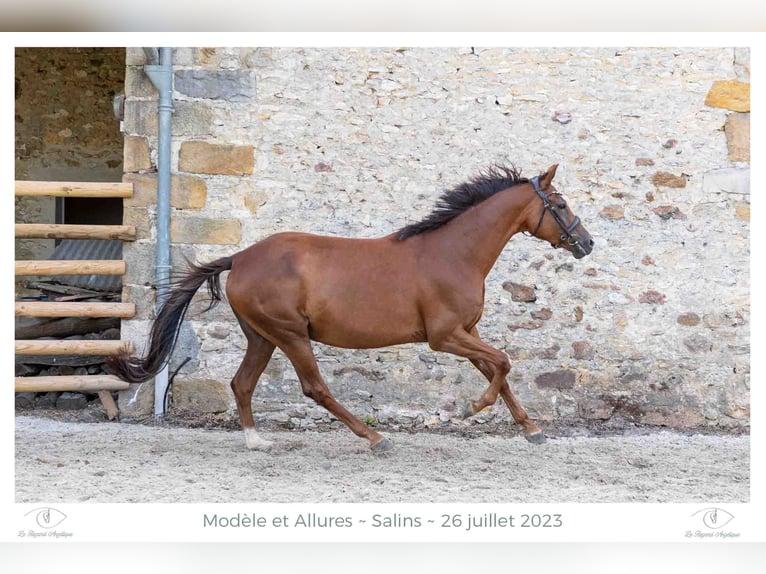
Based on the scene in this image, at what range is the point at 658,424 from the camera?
5871 mm

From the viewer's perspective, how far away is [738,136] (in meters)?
5.85

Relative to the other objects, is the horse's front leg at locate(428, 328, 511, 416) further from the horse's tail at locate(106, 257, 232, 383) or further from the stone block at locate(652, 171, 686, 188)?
the stone block at locate(652, 171, 686, 188)

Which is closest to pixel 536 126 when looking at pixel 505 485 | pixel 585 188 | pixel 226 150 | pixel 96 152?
pixel 585 188

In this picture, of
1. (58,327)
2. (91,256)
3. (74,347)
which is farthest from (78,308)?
(91,256)

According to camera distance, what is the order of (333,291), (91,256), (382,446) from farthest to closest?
1. (91,256)
2. (382,446)
3. (333,291)

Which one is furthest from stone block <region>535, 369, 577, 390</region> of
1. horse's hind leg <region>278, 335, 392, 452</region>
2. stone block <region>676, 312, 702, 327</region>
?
horse's hind leg <region>278, 335, 392, 452</region>

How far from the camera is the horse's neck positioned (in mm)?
4766

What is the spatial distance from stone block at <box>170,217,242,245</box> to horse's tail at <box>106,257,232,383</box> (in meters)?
0.89
